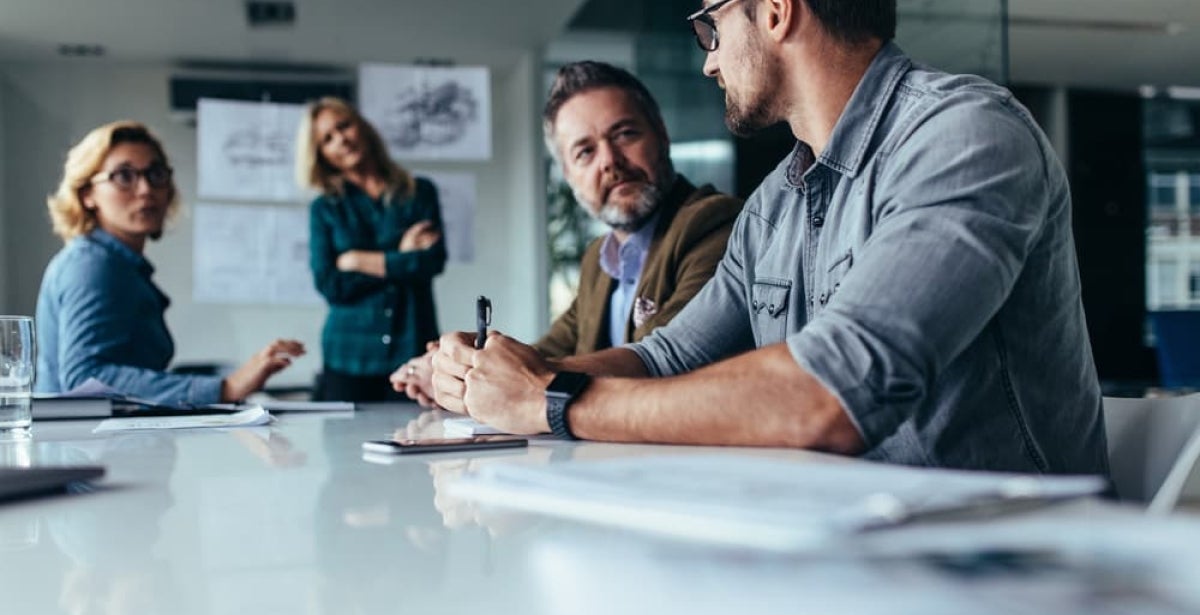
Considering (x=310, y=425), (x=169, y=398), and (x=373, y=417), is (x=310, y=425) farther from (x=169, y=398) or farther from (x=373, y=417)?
(x=169, y=398)

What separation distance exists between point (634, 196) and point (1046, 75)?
800 centimetres

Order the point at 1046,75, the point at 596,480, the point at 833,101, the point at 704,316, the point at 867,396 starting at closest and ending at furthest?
the point at 596,480, the point at 867,396, the point at 833,101, the point at 704,316, the point at 1046,75

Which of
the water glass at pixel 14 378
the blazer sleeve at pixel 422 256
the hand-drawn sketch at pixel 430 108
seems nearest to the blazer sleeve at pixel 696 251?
the water glass at pixel 14 378

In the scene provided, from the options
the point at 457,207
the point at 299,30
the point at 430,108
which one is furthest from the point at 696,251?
the point at 299,30

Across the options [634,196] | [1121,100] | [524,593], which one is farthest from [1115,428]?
[1121,100]

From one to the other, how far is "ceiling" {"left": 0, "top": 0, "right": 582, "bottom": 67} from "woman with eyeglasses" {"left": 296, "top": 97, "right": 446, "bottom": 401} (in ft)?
6.86

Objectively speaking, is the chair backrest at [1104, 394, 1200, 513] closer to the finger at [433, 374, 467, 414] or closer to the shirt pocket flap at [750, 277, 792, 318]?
the shirt pocket flap at [750, 277, 792, 318]

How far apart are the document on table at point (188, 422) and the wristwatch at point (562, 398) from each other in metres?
0.57

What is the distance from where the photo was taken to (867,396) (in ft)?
3.46

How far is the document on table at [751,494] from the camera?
511 millimetres

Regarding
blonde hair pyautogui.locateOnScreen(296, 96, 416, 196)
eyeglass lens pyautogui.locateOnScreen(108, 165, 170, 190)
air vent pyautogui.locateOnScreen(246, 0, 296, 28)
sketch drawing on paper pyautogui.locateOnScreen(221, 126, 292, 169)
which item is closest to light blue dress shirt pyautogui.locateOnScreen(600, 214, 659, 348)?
eyeglass lens pyautogui.locateOnScreen(108, 165, 170, 190)

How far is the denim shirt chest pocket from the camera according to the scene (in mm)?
1565

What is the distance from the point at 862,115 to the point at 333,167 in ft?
9.26

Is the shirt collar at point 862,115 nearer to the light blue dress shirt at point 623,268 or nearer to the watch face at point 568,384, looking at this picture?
the watch face at point 568,384
